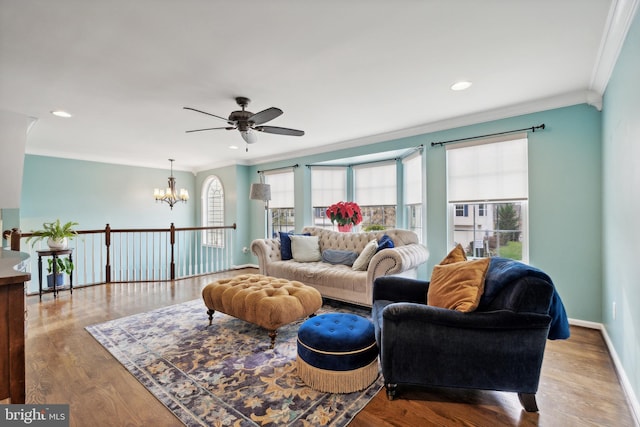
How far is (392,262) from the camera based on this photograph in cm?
328

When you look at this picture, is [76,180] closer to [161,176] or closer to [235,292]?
[161,176]

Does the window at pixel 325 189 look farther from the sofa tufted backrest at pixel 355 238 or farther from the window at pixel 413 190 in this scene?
the window at pixel 413 190

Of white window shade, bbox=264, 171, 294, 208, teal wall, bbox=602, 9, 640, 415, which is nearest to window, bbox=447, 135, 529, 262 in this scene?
teal wall, bbox=602, 9, 640, 415

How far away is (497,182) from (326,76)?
2.52 m

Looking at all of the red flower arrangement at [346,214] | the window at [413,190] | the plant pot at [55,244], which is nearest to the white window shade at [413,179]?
the window at [413,190]

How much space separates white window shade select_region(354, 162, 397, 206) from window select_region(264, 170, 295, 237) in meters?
1.50

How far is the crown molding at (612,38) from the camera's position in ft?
5.82

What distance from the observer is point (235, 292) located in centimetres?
290

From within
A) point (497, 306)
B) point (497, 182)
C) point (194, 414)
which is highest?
point (497, 182)

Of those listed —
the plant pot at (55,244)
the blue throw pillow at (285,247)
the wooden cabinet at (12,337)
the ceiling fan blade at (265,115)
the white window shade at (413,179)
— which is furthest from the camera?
the blue throw pillow at (285,247)

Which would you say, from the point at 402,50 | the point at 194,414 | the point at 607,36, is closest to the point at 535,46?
the point at 607,36

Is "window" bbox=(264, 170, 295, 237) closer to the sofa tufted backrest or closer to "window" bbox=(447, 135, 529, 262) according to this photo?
the sofa tufted backrest

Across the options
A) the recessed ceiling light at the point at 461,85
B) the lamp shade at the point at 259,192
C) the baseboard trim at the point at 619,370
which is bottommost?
the baseboard trim at the point at 619,370

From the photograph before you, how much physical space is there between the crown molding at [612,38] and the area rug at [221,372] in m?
2.90
